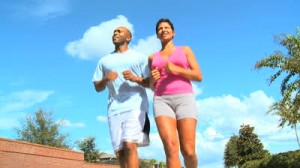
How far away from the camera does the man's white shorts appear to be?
220 inches

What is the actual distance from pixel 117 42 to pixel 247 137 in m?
66.6

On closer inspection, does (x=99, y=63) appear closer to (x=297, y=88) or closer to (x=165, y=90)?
(x=165, y=90)

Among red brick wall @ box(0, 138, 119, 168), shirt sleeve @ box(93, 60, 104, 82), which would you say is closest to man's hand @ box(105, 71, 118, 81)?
shirt sleeve @ box(93, 60, 104, 82)

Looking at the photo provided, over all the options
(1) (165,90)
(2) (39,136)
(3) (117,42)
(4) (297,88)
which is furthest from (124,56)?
(2) (39,136)

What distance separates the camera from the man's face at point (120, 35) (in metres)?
6.20

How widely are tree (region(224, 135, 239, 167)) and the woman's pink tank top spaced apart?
218ft

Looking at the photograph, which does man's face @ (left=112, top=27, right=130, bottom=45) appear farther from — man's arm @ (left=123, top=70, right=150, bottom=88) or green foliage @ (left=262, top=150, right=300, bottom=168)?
green foliage @ (left=262, top=150, right=300, bottom=168)

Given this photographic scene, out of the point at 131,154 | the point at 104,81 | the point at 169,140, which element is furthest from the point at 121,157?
the point at 104,81

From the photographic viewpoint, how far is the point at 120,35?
20.3 ft

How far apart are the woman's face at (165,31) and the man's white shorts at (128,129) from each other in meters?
1.01

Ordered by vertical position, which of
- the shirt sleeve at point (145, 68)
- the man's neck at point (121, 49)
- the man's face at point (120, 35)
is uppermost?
the man's face at point (120, 35)

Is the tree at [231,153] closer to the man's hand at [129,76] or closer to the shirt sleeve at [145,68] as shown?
the shirt sleeve at [145,68]

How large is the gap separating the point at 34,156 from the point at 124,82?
3584 cm

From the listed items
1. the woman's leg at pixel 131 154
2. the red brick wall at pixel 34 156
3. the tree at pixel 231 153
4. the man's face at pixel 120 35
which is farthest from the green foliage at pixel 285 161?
the tree at pixel 231 153
